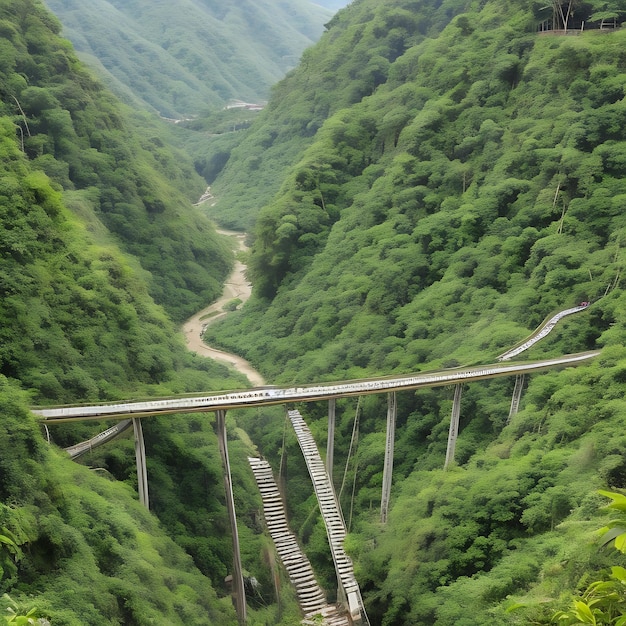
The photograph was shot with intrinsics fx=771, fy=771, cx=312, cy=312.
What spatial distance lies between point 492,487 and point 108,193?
4845cm

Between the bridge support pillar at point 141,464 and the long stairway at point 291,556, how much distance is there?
9.12 meters

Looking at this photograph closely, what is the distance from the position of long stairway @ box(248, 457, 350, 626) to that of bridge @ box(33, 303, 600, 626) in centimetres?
5

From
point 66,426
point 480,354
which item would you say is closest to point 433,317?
point 480,354

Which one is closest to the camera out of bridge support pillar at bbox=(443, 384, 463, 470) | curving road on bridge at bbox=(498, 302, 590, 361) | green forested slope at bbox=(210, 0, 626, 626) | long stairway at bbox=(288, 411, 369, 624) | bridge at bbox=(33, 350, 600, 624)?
green forested slope at bbox=(210, 0, 626, 626)

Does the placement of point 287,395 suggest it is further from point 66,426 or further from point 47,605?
point 47,605

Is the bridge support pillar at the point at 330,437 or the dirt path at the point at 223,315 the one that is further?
the dirt path at the point at 223,315

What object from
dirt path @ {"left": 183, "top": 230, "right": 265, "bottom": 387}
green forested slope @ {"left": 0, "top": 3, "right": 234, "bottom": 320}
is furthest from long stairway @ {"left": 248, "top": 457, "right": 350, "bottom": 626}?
green forested slope @ {"left": 0, "top": 3, "right": 234, "bottom": 320}

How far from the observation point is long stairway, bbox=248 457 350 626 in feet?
126

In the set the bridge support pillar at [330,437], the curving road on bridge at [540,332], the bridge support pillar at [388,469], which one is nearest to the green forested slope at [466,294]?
the curving road on bridge at [540,332]

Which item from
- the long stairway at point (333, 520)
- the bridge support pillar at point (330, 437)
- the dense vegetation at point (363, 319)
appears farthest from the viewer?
the bridge support pillar at point (330, 437)

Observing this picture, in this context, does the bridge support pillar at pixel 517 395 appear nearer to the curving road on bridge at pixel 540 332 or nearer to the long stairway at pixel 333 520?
the curving road on bridge at pixel 540 332

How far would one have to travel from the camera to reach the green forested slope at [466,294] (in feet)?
109

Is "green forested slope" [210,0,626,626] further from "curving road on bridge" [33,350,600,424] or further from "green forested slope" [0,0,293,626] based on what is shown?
"green forested slope" [0,0,293,626]

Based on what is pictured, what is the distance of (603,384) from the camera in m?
36.1
